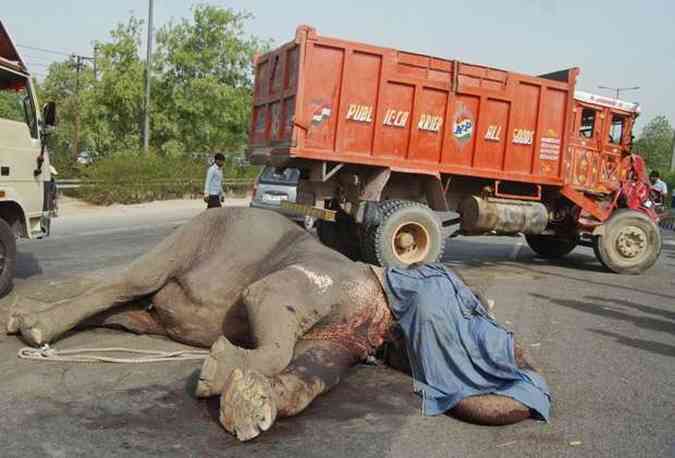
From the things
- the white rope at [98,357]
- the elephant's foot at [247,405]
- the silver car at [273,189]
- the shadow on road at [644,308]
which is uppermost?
the silver car at [273,189]

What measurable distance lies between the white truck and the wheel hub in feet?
27.9

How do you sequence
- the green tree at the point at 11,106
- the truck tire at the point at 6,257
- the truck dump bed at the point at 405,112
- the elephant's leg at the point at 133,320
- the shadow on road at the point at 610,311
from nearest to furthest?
the elephant's leg at the point at 133,320, the truck tire at the point at 6,257, the shadow on road at the point at 610,311, the green tree at the point at 11,106, the truck dump bed at the point at 405,112

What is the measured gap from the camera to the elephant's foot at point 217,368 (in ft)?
11.6

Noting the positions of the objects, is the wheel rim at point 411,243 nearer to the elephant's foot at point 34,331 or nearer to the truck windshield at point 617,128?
the truck windshield at point 617,128

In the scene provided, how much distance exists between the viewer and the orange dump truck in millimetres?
9133

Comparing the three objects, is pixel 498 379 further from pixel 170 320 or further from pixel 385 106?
pixel 385 106

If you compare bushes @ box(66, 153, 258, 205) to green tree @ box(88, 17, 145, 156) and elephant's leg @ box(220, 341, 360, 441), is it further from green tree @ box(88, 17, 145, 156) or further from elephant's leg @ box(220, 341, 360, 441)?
elephant's leg @ box(220, 341, 360, 441)

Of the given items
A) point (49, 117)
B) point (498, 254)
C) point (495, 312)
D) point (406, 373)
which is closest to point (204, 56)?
point (498, 254)

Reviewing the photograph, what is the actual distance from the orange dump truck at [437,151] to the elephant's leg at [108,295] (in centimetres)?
401

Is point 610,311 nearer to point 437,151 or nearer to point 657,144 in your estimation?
point 437,151

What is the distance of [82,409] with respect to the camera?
367cm

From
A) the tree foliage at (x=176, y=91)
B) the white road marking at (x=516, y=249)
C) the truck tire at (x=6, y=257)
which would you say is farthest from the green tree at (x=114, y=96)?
the truck tire at (x=6, y=257)

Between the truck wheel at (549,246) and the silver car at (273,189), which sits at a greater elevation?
the silver car at (273,189)

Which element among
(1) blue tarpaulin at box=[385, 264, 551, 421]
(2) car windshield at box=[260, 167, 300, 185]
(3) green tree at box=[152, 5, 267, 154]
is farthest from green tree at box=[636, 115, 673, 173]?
(1) blue tarpaulin at box=[385, 264, 551, 421]
